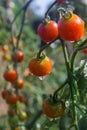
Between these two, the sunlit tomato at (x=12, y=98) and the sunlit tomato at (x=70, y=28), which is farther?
the sunlit tomato at (x=12, y=98)

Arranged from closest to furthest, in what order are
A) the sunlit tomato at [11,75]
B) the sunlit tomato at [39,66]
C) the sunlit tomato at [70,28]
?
1. the sunlit tomato at [70,28]
2. the sunlit tomato at [39,66]
3. the sunlit tomato at [11,75]

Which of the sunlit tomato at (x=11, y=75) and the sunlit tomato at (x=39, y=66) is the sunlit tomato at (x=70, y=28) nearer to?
the sunlit tomato at (x=39, y=66)

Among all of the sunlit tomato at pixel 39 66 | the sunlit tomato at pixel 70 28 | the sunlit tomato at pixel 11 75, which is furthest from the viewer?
the sunlit tomato at pixel 11 75

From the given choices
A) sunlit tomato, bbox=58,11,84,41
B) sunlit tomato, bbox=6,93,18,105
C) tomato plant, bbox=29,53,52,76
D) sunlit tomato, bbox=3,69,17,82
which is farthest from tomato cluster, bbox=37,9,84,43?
sunlit tomato, bbox=6,93,18,105

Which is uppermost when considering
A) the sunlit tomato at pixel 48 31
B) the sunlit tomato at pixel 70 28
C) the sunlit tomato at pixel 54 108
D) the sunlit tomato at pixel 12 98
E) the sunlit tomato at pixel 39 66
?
the sunlit tomato at pixel 70 28

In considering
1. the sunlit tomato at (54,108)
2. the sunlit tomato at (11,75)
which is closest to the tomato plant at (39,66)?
the sunlit tomato at (54,108)

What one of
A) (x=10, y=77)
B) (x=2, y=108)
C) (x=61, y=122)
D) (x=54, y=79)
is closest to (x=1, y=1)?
(x=54, y=79)

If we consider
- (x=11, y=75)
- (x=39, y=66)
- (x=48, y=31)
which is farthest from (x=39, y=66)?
(x=11, y=75)
